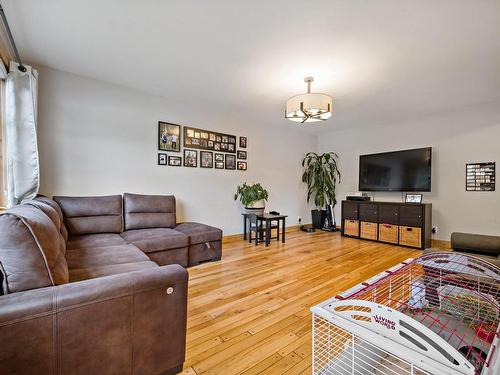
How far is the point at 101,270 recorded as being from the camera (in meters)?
1.56

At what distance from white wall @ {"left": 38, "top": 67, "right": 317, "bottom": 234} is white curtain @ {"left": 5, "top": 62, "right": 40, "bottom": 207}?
446mm

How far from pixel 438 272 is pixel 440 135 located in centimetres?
414

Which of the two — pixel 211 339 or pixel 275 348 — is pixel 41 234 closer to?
pixel 211 339

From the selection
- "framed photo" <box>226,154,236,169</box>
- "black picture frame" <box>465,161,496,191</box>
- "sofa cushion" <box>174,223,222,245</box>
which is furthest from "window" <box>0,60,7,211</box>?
"black picture frame" <box>465,161,496,191</box>

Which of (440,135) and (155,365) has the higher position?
(440,135)

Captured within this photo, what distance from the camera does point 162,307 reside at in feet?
3.93

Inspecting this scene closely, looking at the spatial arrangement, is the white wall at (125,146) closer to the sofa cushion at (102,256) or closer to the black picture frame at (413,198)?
the sofa cushion at (102,256)

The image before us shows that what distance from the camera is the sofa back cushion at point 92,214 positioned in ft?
8.79

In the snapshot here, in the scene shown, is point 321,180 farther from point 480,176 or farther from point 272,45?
point 272,45

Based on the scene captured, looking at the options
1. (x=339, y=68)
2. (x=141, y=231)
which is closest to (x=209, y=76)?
(x=339, y=68)

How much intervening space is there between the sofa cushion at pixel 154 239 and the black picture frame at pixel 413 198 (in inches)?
164

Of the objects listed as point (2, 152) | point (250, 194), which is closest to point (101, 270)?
point (2, 152)

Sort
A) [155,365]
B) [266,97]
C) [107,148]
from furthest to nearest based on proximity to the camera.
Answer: [266,97] < [107,148] < [155,365]

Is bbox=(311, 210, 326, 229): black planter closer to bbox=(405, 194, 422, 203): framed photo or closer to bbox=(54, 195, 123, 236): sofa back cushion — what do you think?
bbox=(405, 194, 422, 203): framed photo
